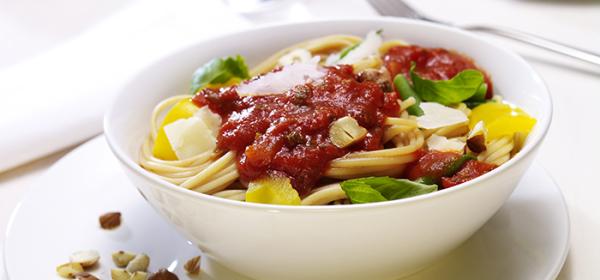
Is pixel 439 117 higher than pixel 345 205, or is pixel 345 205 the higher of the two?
pixel 345 205

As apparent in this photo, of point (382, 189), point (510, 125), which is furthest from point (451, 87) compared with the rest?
point (382, 189)

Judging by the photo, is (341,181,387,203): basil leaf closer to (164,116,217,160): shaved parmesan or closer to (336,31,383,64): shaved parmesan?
(164,116,217,160): shaved parmesan

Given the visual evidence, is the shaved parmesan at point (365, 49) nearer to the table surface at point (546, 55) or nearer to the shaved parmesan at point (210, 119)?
the shaved parmesan at point (210, 119)

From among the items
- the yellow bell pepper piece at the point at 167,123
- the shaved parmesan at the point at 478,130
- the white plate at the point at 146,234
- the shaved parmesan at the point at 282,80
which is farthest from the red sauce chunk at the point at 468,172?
the yellow bell pepper piece at the point at 167,123

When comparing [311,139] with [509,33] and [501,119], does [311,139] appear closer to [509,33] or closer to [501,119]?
[501,119]

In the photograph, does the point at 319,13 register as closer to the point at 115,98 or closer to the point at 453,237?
the point at 115,98

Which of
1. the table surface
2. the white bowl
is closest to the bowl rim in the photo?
the white bowl
